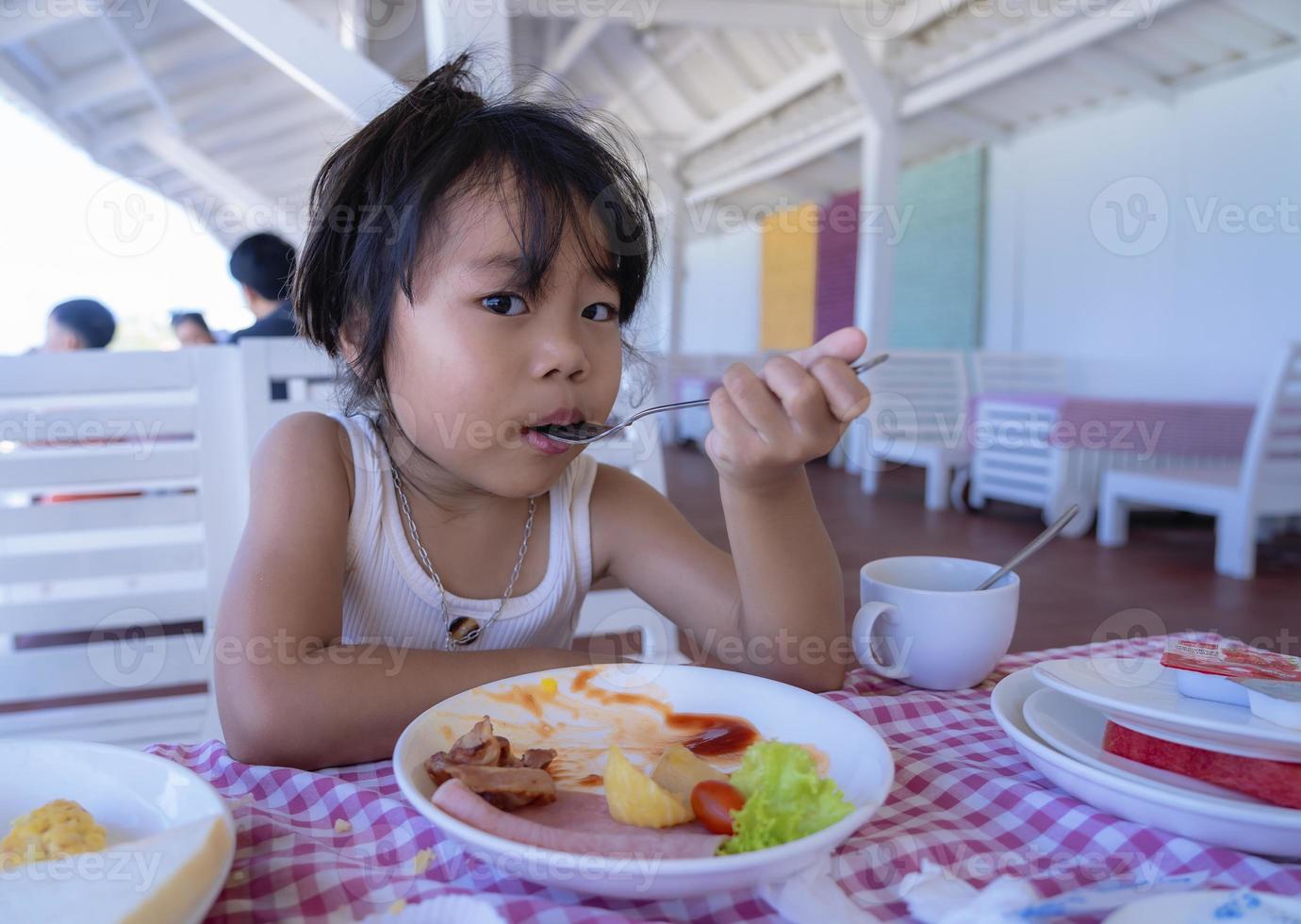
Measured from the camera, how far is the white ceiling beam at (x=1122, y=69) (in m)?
4.63

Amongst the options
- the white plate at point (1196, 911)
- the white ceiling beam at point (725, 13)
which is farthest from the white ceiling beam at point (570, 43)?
the white plate at point (1196, 911)

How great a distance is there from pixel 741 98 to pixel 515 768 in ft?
25.5

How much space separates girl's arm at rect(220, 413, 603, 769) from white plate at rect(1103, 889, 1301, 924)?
45cm

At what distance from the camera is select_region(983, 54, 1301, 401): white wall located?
4.41m

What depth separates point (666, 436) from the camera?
8.77 meters

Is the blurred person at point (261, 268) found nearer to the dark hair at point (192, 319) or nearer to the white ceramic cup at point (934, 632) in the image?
the dark hair at point (192, 319)

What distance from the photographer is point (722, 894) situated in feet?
1.25

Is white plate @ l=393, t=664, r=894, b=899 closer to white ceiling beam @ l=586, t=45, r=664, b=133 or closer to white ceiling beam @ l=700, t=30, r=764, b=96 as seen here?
white ceiling beam @ l=700, t=30, r=764, b=96

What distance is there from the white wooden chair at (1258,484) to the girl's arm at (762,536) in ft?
9.75

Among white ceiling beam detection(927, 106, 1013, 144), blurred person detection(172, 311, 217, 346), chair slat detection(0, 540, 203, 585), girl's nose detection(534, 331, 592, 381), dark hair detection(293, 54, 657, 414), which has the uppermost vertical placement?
white ceiling beam detection(927, 106, 1013, 144)

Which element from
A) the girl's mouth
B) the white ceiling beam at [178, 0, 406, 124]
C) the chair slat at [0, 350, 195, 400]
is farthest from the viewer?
the white ceiling beam at [178, 0, 406, 124]

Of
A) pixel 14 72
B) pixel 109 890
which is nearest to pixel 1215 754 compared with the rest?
pixel 109 890

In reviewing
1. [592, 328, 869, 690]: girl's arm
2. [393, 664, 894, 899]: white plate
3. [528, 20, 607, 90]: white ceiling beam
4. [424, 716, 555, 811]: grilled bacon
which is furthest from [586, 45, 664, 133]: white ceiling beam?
[424, 716, 555, 811]: grilled bacon

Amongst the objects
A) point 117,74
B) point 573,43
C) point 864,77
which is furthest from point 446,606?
point 573,43
